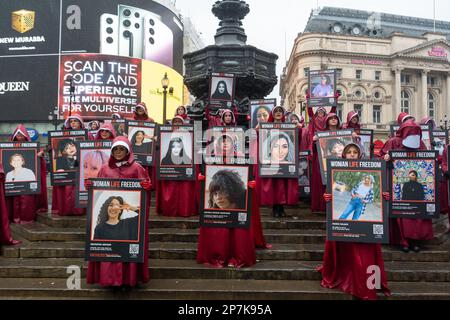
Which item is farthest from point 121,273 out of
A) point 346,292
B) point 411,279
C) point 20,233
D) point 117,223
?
point 411,279

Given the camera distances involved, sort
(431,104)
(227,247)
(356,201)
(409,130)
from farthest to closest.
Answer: (431,104)
(409,130)
(227,247)
(356,201)

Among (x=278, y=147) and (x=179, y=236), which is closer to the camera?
(x=179, y=236)

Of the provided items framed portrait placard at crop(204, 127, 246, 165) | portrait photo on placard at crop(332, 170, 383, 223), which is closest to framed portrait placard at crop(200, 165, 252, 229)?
framed portrait placard at crop(204, 127, 246, 165)

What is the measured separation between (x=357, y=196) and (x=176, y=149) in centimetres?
407

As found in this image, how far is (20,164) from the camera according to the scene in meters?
8.48

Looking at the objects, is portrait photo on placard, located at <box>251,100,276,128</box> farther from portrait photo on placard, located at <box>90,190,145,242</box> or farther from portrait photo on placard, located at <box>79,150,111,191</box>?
portrait photo on placard, located at <box>90,190,145,242</box>

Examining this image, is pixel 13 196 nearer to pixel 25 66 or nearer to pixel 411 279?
pixel 411 279

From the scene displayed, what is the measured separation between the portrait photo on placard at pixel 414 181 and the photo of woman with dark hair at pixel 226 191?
263 cm

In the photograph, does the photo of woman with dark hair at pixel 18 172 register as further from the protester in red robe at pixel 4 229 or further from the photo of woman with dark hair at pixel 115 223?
the photo of woman with dark hair at pixel 115 223

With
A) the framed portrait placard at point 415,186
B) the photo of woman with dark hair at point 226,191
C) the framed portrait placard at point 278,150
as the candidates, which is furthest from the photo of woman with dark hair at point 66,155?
the framed portrait placard at point 415,186

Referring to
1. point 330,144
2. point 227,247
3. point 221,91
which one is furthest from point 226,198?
point 221,91

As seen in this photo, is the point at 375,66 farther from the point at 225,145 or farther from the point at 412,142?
the point at 225,145

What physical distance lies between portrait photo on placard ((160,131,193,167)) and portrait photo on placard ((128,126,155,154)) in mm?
549

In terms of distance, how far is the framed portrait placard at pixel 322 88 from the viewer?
31.3ft
